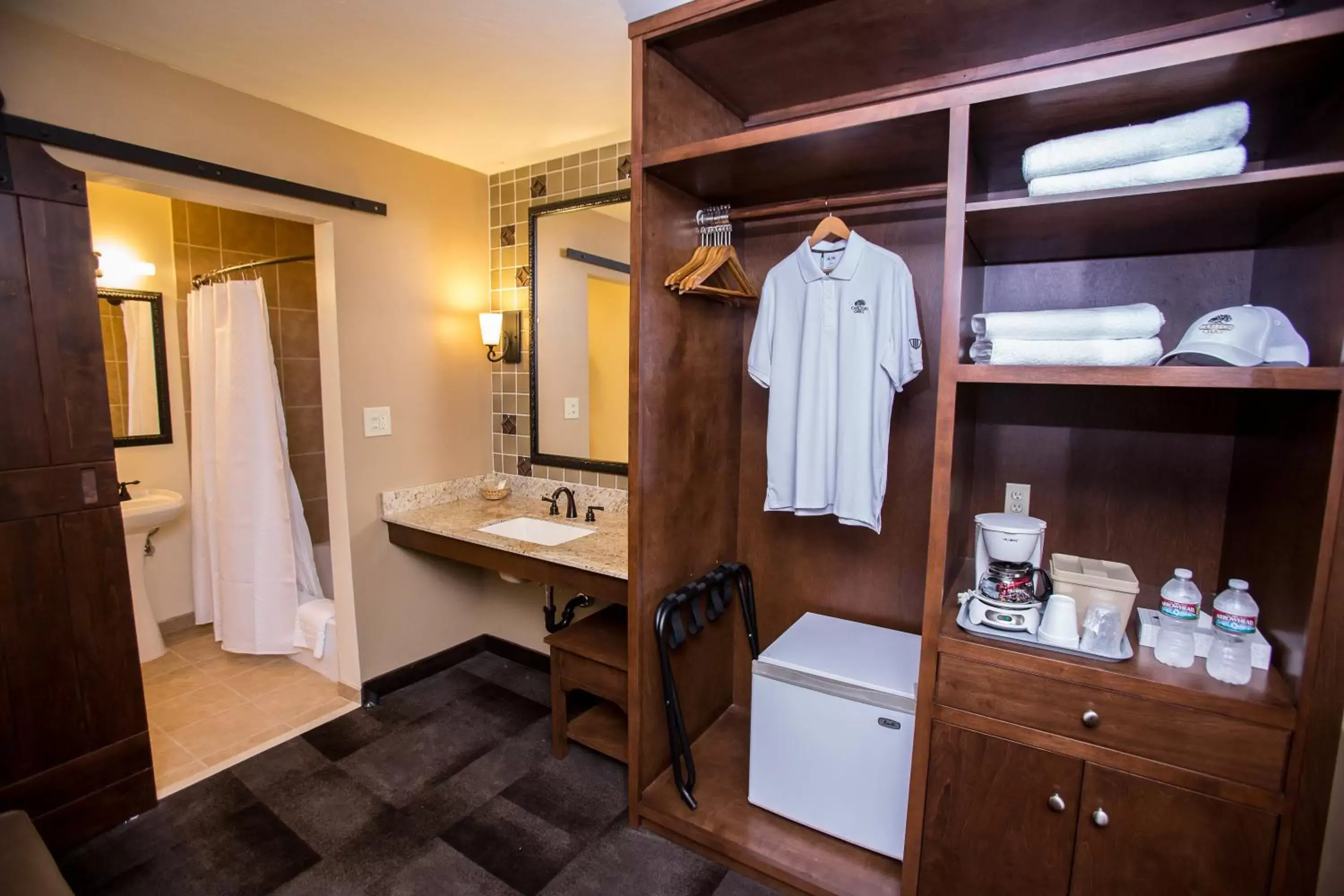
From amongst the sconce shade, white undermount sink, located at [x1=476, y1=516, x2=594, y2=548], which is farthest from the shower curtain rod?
white undermount sink, located at [x1=476, y1=516, x2=594, y2=548]

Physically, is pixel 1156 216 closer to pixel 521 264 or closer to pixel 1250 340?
pixel 1250 340

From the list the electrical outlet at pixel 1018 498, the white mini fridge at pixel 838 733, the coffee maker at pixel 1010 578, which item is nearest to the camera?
the coffee maker at pixel 1010 578

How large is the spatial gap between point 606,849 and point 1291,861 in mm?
1625

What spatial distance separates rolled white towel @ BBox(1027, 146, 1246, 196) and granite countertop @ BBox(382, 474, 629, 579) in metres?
1.53

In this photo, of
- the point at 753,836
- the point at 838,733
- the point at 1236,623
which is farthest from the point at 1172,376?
the point at 753,836

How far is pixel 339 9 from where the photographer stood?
1.65m

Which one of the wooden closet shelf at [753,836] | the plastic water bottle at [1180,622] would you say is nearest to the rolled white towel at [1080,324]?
the plastic water bottle at [1180,622]

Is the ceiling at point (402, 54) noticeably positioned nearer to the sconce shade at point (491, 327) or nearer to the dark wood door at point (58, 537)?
the dark wood door at point (58, 537)

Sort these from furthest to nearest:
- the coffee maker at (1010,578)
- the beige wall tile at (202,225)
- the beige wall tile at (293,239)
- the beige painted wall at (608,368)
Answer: the beige wall tile at (202,225), the beige wall tile at (293,239), the beige painted wall at (608,368), the coffee maker at (1010,578)

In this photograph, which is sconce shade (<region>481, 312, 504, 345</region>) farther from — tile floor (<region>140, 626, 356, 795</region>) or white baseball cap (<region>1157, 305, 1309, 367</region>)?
white baseball cap (<region>1157, 305, 1309, 367</region>)

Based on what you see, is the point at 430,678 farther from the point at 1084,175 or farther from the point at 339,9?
the point at 1084,175

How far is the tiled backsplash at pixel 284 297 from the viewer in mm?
3207

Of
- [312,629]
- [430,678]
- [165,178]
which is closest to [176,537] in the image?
[312,629]

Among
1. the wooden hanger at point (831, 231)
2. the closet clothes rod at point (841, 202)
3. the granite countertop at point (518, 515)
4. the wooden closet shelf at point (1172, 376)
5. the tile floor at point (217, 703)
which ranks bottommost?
the tile floor at point (217, 703)
